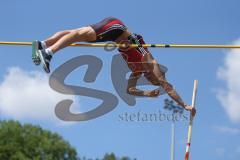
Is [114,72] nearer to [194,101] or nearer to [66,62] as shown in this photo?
[66,62]

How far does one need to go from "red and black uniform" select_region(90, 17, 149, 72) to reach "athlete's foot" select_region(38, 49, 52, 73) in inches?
34.4

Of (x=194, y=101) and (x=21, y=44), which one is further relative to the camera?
(x=21, y=44)

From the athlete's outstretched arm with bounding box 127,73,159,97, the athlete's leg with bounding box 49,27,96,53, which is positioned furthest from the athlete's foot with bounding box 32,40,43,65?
the athlete's outstretched arm with bounding box 127,73,159,97

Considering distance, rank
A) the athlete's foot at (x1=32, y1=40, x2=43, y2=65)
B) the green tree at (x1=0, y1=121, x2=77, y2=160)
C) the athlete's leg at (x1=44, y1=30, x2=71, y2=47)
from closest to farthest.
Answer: the athlete's foot at (x1=32, y1=40, x2=43, y2=65)
the athlete's leg at (x1=44, y1=30, x2=71, y2=47)
the green tree at (x1=0, y1=121, x2=77, y2=160)

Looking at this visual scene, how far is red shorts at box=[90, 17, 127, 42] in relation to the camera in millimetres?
9148

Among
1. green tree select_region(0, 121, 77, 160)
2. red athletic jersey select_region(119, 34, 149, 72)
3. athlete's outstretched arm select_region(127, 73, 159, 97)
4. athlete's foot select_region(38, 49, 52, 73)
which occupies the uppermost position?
green tree select_region(0, 121, 77, 160)

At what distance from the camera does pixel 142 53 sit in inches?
384

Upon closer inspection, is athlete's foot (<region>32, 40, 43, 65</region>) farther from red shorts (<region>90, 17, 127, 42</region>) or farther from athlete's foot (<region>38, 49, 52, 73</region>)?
red shorts (<region>90, 17, 127, 42</region>)

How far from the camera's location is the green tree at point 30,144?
43.8 m

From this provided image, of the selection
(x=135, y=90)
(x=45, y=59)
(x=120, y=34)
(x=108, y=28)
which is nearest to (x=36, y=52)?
(x=45, y=59)

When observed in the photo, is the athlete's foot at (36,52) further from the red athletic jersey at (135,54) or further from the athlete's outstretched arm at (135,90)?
the athlete's outstretched arm at (135,90)

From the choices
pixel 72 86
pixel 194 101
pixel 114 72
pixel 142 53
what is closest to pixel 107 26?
pixel 142 53

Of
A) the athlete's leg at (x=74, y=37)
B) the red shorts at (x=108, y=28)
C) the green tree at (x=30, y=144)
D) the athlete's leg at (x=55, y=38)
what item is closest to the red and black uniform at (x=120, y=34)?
the red shorts at (x=108, y=28)

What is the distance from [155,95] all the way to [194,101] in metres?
0.83
